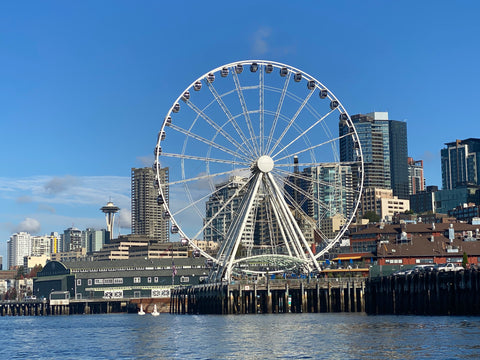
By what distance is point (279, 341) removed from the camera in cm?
7650

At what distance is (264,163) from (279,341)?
44664mm

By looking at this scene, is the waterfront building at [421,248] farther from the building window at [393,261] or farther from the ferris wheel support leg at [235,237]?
the ferris wheel support leg at [235,237]

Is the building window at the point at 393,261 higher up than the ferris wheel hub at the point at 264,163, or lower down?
lower down

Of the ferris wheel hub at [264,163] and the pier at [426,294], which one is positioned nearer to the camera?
the pier at [426,294]

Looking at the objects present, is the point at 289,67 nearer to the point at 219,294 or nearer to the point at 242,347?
the point at 219,294

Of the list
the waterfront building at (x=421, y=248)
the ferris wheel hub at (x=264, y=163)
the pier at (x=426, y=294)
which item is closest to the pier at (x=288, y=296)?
the pier at (x=426, y=294)

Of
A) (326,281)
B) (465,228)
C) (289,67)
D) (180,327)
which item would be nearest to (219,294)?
(326,281)

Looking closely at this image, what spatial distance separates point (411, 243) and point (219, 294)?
137 ft

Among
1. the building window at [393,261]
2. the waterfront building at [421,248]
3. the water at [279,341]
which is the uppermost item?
the waterfront building at [421,248]

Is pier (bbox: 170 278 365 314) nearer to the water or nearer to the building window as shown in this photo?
the water

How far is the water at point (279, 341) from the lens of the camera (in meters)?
65.8

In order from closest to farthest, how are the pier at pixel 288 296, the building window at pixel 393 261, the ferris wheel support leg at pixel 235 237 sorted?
the ferris wheel support leg at pixel 235 237
the pier at pixel 288 296
the building window at pixel 393 261

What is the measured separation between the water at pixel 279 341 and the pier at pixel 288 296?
16.8 metres

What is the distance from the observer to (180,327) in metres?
104
